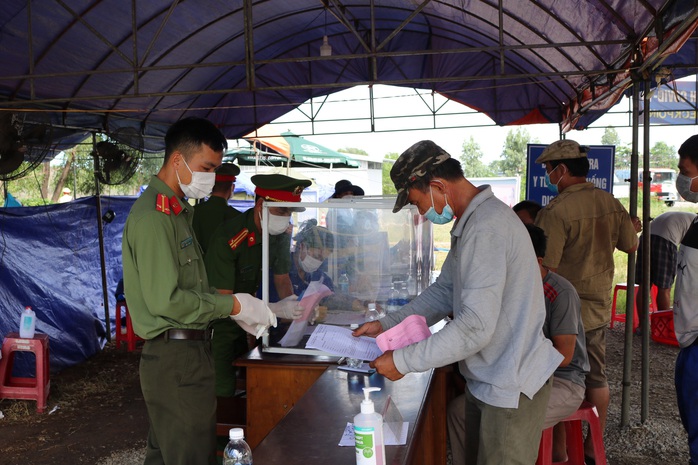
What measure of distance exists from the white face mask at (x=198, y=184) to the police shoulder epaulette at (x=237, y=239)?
0.74 meters

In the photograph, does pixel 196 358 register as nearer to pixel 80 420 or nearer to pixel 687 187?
pixel 687 187

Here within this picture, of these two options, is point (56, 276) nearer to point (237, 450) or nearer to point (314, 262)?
point (314, 262)

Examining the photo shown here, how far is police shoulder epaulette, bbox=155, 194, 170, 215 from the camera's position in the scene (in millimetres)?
2389

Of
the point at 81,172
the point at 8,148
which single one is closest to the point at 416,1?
the point at 8,148

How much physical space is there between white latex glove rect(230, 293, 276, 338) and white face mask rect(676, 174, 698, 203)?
6.96ft

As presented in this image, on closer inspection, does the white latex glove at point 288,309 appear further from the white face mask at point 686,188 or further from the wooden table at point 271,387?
the white face mask at point 686,188

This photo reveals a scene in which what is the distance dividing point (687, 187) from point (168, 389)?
275cm

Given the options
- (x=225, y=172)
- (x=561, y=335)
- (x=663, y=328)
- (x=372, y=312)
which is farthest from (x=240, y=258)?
(x=663, y=328)

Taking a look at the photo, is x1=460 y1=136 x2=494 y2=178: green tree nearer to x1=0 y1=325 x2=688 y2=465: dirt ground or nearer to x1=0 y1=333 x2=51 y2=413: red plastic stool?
x1=0 y1=325 x2=688 y2=465: dirt ground

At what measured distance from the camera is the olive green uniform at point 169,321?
90.4 inches

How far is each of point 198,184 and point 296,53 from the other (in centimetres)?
681

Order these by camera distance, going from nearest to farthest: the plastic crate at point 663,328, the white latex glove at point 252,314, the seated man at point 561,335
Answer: the white latex glove at point 252,314, the seated man at point 561,335, the plastic crate at point 663,328

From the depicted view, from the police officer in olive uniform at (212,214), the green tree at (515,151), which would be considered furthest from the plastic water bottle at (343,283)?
the green tree at (515,151)

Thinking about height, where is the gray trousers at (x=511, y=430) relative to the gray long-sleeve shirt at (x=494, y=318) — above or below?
below
